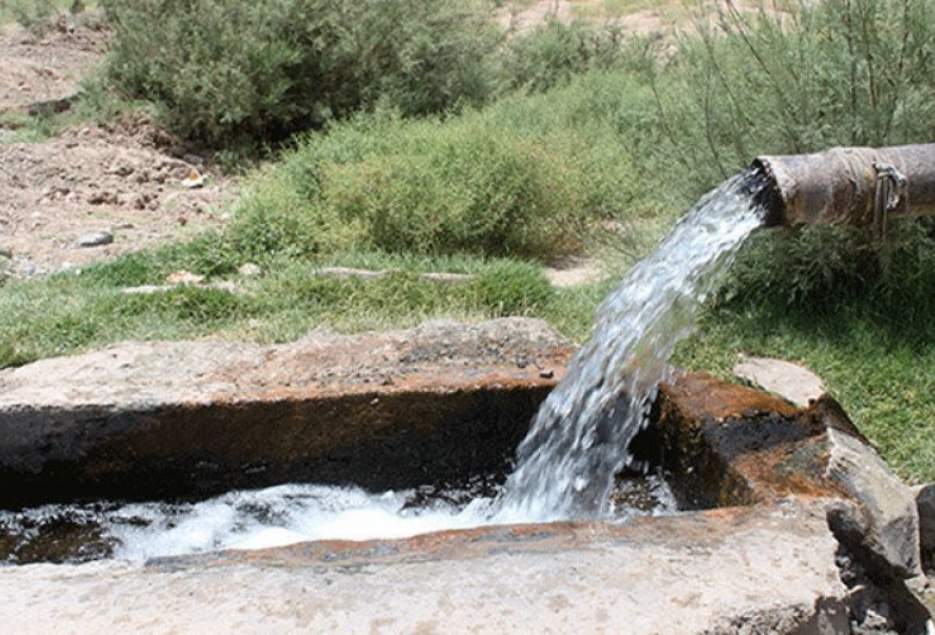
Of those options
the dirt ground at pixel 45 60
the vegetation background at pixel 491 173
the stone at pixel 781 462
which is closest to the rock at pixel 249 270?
the vegetation background at pixel 491 173

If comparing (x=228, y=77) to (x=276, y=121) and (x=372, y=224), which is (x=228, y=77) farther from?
(x=372, y=224)

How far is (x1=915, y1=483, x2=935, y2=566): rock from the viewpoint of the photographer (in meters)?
3.07

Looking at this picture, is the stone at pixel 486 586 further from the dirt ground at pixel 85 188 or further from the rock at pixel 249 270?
the dirt ground at pixel 85 188

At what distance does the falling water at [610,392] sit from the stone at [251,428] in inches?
6.0

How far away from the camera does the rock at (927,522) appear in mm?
3068

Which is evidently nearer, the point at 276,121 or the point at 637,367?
the point at 637,367

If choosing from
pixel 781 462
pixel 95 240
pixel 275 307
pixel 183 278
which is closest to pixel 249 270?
pixel 183 278

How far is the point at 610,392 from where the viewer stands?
3193 millimetres

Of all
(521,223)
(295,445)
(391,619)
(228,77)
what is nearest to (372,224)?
(521,223)

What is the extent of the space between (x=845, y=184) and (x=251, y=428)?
1901 millimetres

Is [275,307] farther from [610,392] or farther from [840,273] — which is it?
[840,273]

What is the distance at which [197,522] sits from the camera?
10.4ft

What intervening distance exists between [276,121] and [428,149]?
368 cm

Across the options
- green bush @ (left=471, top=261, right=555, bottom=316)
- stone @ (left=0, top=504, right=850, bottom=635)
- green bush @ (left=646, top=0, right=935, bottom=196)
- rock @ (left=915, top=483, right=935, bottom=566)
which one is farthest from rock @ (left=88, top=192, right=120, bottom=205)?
rock @ (left=915, top=483, right=935, bottom=566)
